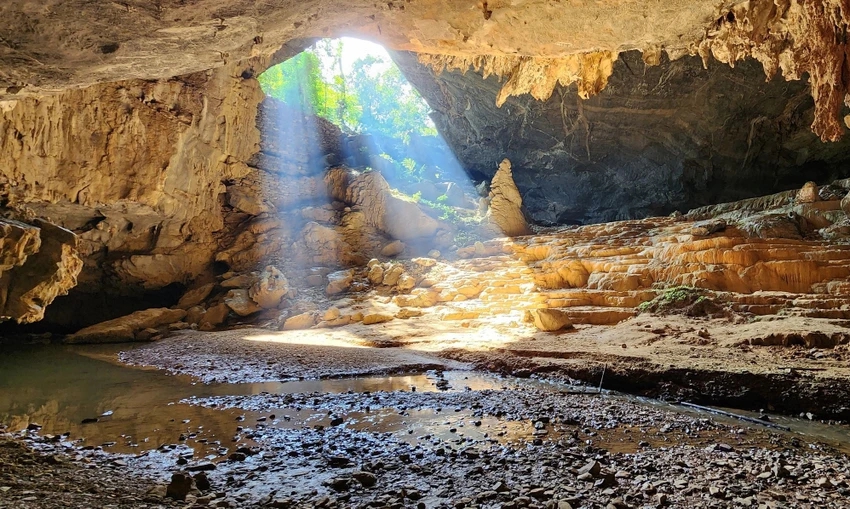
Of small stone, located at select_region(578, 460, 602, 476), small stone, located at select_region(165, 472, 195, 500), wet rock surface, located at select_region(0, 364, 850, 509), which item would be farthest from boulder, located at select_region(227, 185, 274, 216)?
small stone, located at select_region(578, 460, 602, 476)

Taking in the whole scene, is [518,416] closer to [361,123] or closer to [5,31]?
[5,31]

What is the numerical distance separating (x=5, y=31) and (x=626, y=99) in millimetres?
20854

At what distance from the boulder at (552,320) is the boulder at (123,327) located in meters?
12.2

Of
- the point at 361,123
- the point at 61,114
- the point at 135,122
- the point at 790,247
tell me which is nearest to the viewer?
the point at 61,114

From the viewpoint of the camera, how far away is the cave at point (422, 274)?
407cm

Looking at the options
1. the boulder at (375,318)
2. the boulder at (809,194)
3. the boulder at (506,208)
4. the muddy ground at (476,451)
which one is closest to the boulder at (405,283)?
the boulder at (375,318)

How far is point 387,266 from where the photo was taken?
17578mm

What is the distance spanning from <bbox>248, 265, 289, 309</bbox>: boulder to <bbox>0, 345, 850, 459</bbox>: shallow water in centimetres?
608

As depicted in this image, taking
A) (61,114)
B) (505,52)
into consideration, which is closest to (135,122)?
(61,114)

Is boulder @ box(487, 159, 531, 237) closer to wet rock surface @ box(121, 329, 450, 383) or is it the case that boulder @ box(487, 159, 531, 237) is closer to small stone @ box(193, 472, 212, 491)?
wet rock surface @ box(121, 329, 450, 383)

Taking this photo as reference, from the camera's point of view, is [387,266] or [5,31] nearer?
[5,31]

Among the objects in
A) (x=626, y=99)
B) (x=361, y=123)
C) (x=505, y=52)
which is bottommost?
(x=505, y=52)

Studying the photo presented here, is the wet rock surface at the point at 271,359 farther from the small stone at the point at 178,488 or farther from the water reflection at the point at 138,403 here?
the small stone at the point at 178,488

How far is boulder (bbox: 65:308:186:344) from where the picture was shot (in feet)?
44.6
